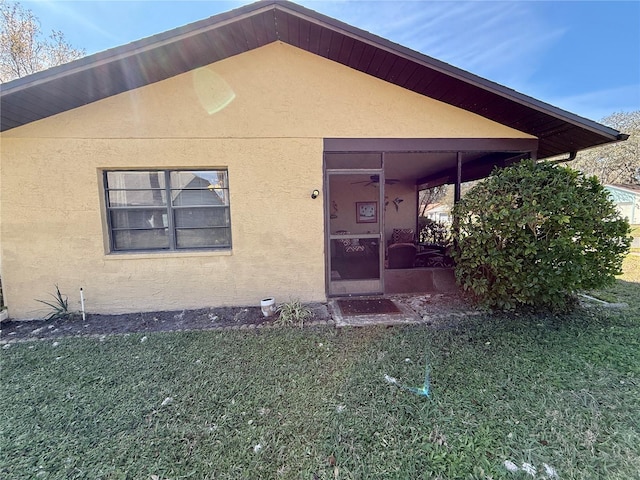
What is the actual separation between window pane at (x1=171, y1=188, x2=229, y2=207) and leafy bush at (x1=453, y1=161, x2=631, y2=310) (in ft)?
13.9

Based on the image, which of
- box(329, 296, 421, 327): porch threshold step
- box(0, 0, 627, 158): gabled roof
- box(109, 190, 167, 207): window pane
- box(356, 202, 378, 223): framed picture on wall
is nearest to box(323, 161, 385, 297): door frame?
box(329, 296, 421, 327): porch threshold step

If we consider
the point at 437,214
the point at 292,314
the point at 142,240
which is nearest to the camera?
the point at 292,314

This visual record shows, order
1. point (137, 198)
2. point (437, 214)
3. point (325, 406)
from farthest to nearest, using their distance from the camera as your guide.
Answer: point (437, 214)
point (137, 198)
point (325, 406)

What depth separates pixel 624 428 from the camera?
7.66 feet

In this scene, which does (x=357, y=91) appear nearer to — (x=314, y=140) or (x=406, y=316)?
(x=314, y=140)

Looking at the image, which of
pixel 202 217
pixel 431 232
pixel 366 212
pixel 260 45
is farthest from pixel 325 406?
pixel 431 232

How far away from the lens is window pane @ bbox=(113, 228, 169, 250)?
5.16 metres

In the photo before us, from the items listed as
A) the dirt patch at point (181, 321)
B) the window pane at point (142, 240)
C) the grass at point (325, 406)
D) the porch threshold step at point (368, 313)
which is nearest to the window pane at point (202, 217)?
the window pane at point (142, 240)

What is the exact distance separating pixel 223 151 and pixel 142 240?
86.2 inches

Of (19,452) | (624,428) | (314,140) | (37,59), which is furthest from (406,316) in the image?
(37,59)

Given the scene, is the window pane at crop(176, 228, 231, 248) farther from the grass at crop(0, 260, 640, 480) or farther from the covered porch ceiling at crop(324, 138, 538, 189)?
the covered porch ceiling at crop(324, 138, 538, 189)

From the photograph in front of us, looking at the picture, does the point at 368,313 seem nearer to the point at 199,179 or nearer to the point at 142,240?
the point at 199,179

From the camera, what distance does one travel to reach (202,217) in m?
5.21

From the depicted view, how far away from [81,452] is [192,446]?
852 millimetres
